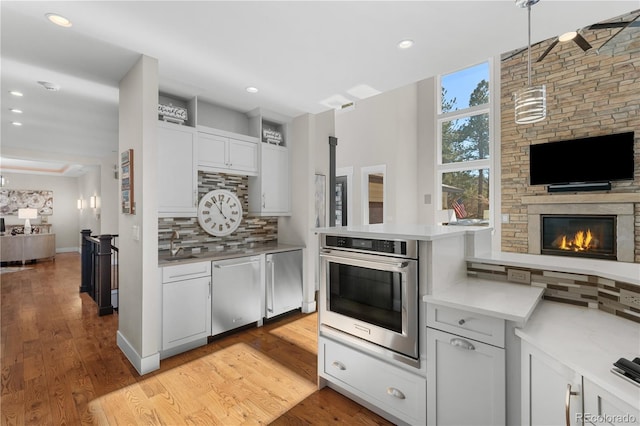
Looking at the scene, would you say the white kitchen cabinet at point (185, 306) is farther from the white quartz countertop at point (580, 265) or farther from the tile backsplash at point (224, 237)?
the white quartz countertop at point (580, 265)

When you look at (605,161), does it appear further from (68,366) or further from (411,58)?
(68,366)

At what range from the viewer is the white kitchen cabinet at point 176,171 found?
9.69ft

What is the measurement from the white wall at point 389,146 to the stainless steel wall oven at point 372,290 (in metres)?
4.41

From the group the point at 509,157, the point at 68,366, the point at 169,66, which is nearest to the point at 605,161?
the point at 509,157

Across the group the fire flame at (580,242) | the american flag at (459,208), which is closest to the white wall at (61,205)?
the american flag at (459,208)

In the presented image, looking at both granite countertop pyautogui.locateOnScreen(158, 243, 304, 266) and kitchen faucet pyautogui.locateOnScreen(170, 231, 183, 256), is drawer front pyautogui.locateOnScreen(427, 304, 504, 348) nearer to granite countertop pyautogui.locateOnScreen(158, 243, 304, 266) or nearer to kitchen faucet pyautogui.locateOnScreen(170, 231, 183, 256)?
granite countertop pyautogui.locateOnScreen(158, 243, 304, 266)

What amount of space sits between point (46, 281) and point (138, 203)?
507 centimetres

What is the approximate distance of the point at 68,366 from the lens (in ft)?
8.59

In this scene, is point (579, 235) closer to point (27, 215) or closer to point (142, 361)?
point (142, 361)

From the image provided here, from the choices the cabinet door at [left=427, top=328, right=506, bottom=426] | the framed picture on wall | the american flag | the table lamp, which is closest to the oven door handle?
the cabinet door at [left=427, top=328, right=506, bottom=426]

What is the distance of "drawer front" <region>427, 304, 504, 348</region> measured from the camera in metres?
1.45

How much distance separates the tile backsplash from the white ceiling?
99 centimetres

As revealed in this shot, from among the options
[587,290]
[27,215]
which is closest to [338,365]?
[587,290]

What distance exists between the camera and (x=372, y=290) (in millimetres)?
1967
